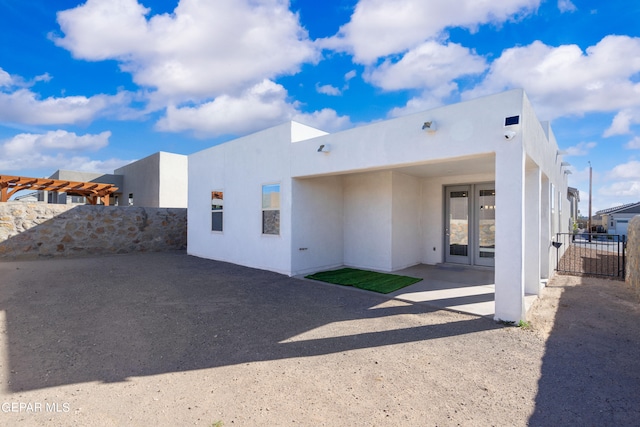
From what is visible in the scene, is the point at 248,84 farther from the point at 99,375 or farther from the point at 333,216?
the point at 99,375

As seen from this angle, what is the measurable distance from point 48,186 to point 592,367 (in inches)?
765

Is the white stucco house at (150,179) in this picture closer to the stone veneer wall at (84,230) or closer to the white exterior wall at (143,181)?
the white exterior wall at (143,181)

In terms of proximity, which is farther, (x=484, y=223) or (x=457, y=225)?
(x=457, y=225)

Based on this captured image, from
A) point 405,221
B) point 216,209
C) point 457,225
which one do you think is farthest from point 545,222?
point 216,209

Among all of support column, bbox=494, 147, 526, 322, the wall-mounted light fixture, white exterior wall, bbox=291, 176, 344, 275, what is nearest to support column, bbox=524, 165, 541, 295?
support column, bbox=494, 147, 526, 322

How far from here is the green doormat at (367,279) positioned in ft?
20.9

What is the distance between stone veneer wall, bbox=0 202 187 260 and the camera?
9852mm

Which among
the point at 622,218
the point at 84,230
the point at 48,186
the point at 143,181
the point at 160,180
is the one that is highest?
the point at 143,181

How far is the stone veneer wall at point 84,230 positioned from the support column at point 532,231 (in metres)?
13.2

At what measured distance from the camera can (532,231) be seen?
581 centimetres

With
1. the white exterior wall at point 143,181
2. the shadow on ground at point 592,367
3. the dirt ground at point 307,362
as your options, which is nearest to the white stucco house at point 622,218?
the dirt ground at point 307,362

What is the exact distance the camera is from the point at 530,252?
5828 mm

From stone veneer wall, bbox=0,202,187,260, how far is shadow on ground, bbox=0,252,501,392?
2945mm

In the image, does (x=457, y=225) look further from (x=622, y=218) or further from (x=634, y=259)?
(x=622, y=218)
